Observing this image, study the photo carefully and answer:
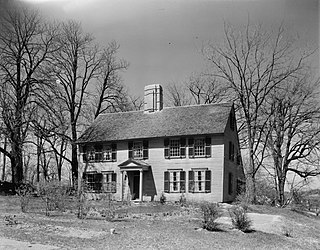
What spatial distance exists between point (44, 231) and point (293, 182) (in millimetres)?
13250

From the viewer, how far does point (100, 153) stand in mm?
19328

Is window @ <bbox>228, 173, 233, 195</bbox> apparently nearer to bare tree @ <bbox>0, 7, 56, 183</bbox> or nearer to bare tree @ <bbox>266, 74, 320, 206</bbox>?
bare tree @ <bbox>266, 74, 320, 206</bbox>

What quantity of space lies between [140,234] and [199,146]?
963 centimetres

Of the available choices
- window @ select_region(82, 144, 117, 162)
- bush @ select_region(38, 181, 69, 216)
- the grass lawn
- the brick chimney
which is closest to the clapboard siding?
window @ select_region(82, 144, 117, 162)

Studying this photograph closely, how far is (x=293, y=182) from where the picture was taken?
59.6 feet

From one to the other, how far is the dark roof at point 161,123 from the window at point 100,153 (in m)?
0.39

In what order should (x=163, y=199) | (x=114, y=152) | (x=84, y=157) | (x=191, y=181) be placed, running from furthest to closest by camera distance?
(x=84, y=157)
(x=114, y=152)
(x=191, y=181)
(x=163, y=199)

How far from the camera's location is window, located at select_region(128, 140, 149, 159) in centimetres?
1827

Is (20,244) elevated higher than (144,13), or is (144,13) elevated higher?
(144,13)

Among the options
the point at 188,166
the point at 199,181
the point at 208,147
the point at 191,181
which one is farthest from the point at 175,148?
the point at 199,181

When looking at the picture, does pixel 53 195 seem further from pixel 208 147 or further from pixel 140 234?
pixel 208 147

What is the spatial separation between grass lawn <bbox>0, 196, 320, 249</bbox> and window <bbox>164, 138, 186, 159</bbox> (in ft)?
21.2

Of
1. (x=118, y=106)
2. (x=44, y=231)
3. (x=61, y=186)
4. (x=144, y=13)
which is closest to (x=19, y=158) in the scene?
(x=118, y=106)

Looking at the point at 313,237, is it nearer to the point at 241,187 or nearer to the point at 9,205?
the point at 241,187
